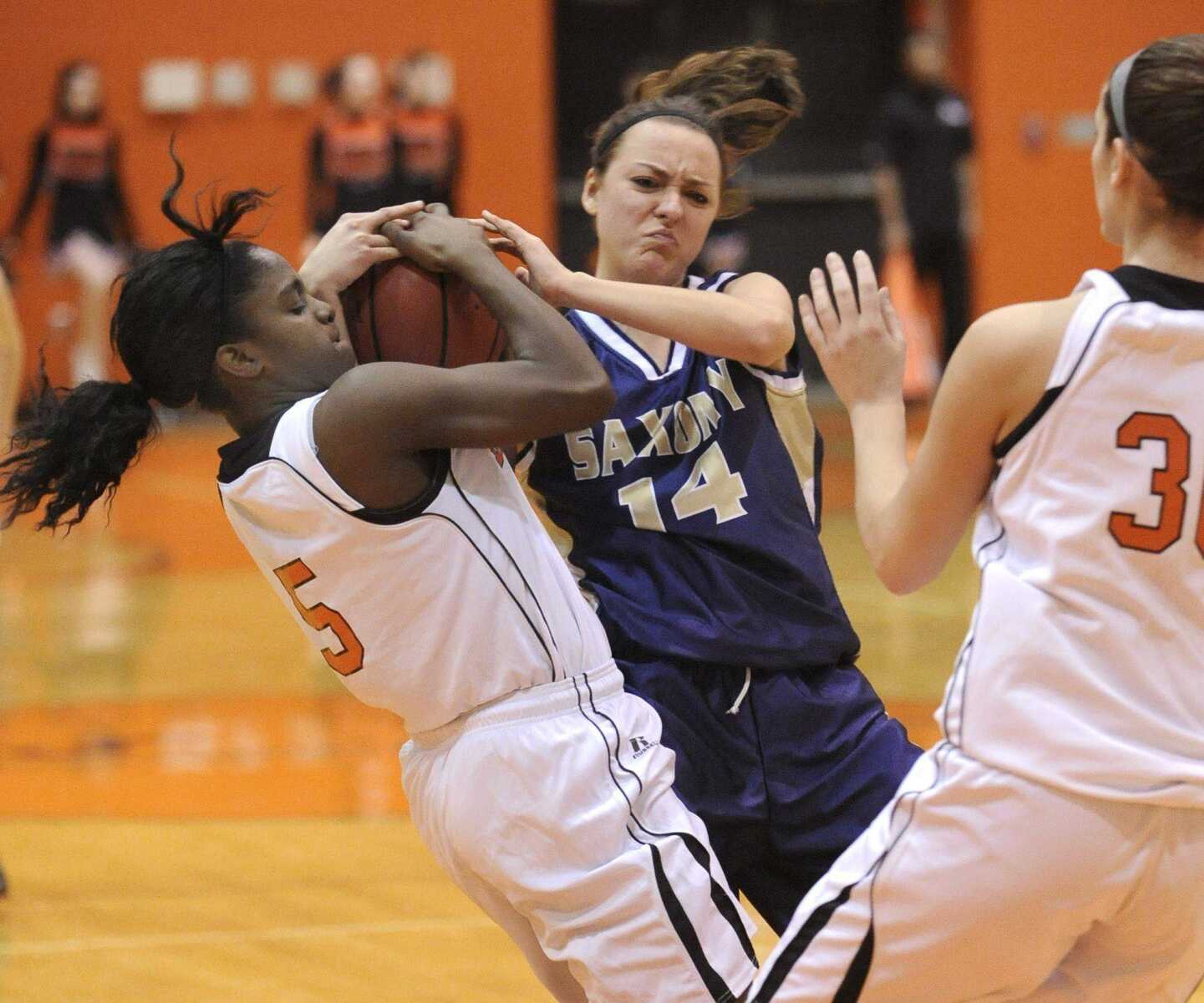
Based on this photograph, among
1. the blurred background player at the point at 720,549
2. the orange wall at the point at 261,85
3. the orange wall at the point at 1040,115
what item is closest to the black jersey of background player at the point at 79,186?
the orange wall at the point at 261,85

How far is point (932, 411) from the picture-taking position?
198 cm

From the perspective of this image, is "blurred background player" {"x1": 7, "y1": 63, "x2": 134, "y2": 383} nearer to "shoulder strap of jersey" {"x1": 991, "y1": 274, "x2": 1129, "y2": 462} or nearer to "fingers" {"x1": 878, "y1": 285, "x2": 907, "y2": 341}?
"fingers" {"x1": 878, "y1": 285, "x2": 907, "y2": 341}

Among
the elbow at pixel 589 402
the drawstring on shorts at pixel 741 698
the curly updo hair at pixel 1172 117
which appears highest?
the curly updo hair at pixel 1172 117

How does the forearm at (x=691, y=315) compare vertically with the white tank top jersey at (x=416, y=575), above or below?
above

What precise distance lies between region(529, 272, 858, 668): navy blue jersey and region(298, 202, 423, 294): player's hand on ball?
435 millimetres

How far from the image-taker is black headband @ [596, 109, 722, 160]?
286 cm

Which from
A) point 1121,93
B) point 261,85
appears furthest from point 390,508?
point 261,85

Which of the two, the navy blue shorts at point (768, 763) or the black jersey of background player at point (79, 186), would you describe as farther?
the black jersey of background player at point (79, 186)

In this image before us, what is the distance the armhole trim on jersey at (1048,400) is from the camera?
190cm

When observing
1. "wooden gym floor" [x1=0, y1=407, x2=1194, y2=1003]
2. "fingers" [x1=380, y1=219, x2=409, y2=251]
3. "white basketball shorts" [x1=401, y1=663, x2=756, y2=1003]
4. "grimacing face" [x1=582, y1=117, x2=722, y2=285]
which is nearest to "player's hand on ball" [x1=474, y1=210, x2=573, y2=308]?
"fingers" [x1=380, y1=219, x2=409, y2=251]

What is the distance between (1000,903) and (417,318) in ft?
3.94

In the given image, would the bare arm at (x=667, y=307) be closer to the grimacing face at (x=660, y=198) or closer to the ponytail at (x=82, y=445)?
the grimacing face at (x=660, y=198)

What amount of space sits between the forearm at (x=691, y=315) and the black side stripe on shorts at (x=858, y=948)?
31.6 inches

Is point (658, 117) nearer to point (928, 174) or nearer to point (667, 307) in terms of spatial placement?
point (667, 307)
